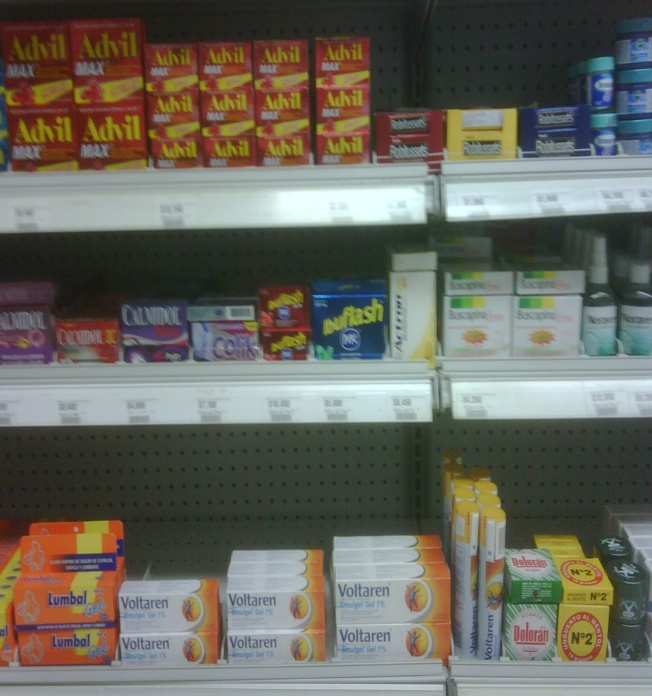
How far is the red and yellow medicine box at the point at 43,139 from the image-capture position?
1203mm

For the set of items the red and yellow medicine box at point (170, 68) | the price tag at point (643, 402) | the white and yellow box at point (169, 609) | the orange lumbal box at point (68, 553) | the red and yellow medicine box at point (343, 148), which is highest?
the red and yellow medicine box at point (170, 68)

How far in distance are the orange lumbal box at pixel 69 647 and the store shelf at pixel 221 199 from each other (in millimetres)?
717

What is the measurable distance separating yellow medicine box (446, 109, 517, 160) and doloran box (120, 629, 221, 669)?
97cm

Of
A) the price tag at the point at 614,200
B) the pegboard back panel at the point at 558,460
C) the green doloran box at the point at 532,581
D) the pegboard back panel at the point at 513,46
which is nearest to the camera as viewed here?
the price tag at the point at 614,200

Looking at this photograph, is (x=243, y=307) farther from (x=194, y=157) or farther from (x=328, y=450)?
(x=328, y=450)

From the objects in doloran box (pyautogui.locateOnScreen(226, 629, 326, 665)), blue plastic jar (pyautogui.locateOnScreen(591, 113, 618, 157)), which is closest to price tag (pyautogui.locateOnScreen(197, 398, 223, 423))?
doloran box (pyautogui.locateOnScreen(226, 629, 326, 665))

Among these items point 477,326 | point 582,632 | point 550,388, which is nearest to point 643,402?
point 550,388

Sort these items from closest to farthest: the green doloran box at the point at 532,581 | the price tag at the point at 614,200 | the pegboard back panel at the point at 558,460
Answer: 1. the price tag at the point at 614,200
2. the green doloran box at the point at 532,581
3. the pegboard back panel at the point at 558,460

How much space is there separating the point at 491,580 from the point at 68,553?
76 centimetres

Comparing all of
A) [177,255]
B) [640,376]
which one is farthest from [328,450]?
[640,376]

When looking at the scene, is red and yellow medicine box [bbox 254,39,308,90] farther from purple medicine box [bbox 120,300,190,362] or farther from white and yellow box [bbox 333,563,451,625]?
white and yellow box [bbox 333,563,451,625]

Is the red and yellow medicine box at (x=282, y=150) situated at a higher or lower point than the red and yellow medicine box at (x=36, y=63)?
lower

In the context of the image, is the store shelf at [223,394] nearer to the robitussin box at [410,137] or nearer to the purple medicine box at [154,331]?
the purple medicine box at [154,331]

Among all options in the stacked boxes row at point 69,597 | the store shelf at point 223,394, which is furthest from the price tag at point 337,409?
the stacked boxes row at point 69,597
